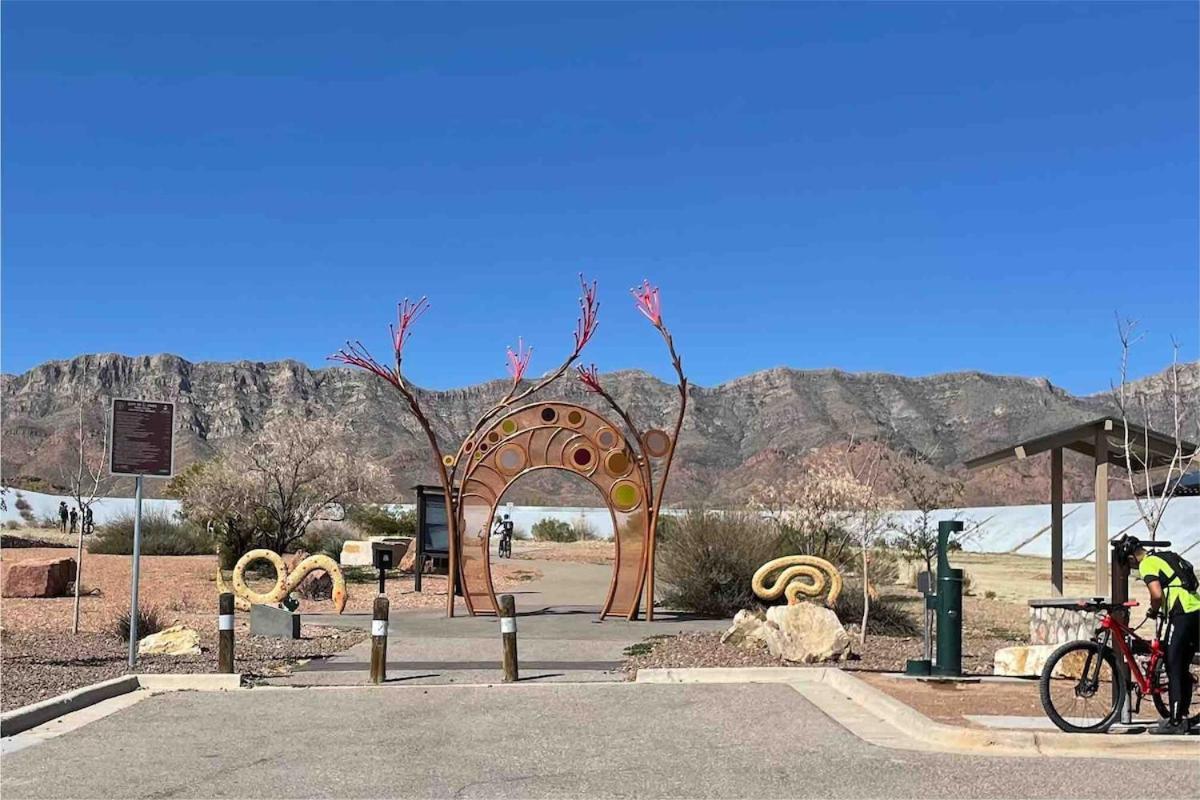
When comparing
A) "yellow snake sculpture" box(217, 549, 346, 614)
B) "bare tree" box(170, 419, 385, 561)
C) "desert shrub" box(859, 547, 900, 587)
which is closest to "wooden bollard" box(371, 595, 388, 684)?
"yellow snake sculpture" box(217, 549, 346, 614)

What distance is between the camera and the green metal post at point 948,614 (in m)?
11.6

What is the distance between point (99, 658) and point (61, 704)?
130 inches

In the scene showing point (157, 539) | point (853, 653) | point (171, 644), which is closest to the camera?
point (853, 653)

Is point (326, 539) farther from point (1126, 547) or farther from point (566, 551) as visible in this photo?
point (1126, 547)

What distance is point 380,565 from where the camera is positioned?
826 inches

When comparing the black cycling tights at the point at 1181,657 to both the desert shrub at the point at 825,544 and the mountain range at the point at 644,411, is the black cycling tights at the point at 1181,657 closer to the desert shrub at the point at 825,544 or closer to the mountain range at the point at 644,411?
the desert shrub at the point at 825,544

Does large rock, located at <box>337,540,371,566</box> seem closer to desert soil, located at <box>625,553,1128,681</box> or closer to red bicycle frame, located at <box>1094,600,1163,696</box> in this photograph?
desert soil, located at <box>625,553,1128,681</box>

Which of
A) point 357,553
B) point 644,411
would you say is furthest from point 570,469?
point 644,411

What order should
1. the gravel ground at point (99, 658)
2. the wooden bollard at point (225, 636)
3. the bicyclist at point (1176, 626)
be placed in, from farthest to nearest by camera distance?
the wooden bollard at point (225, 636)
the gravel ground at point (99, 658)
the bicyclist at point (1176, 626)

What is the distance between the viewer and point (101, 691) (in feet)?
36.3

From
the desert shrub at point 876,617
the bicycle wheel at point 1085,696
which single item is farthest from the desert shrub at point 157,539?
the bicycle wheel at point 1085,696

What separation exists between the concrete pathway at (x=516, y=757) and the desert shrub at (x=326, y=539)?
74.0 feet

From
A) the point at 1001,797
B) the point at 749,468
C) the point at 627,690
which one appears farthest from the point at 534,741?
the point at 749,468

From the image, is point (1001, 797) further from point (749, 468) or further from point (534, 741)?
point (749, 468)
